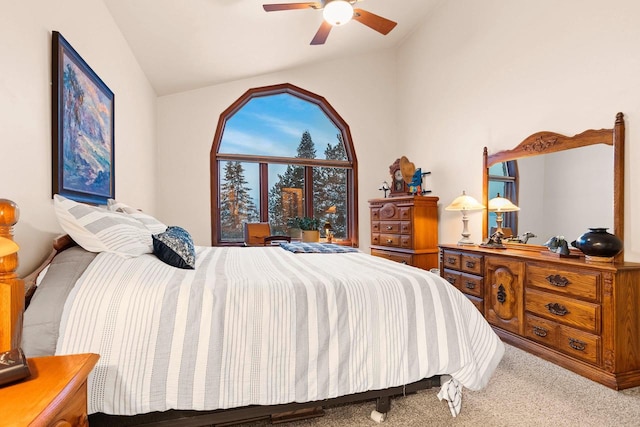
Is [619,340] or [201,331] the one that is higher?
[201,331]

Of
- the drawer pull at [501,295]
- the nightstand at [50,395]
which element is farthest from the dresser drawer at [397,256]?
the nightstand at [50,395]

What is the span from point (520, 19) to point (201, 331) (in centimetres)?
383

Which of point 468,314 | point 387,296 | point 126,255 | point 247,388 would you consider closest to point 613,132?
point 468,314

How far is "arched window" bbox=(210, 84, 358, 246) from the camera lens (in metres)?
4.61

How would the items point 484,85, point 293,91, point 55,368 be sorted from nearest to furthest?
point 55,368 < point 484,85 < point 293,91

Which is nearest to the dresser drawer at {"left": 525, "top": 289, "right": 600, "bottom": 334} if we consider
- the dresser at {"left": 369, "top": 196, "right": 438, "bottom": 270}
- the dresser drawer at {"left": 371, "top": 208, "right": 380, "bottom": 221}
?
the dresser at {"left": 369, "top": 196, "right": 438, "bottom": 270}

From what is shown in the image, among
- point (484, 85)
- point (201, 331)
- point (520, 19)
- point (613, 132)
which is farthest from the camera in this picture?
point (484, 85)

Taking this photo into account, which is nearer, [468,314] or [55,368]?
[55,368]

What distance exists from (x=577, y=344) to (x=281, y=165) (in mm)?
3902

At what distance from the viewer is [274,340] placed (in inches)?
54.3

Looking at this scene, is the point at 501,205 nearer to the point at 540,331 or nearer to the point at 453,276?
the point at 453,276

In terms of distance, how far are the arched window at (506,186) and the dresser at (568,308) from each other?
430 mm

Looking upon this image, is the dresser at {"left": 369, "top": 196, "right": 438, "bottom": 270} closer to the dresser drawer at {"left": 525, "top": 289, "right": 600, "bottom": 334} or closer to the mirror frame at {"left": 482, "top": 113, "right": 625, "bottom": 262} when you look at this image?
the mirror frame at {"left": 482, "top": 113, "right": 625, "bottom": 262}

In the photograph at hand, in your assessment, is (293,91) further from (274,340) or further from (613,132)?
(274,340)
